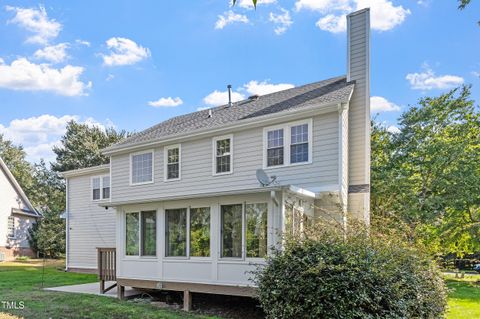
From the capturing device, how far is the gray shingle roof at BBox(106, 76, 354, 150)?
12032 millimetres

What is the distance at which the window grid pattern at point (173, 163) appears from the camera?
13914mm

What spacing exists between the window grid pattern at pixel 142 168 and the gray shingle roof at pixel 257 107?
574mm

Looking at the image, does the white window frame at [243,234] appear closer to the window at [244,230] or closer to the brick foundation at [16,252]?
the window at [244,230]

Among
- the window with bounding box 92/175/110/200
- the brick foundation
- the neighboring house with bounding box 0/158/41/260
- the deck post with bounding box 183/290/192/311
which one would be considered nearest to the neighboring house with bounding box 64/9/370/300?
the deck post with bounding box 183/290/192/311

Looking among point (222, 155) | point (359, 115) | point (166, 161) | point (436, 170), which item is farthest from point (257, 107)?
point (436, 170)

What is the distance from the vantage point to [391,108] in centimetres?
2019

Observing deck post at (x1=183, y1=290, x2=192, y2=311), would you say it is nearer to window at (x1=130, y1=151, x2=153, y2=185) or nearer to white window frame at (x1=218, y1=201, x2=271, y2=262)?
white window frame at (x1=218, y1=201, x2=271, y2=262)

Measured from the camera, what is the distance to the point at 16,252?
2580 centimetres

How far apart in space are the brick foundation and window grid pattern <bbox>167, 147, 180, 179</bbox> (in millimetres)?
16793

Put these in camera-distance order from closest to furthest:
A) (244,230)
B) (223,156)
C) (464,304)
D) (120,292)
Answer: (244,230), (464,304), (120,292), (223,156)

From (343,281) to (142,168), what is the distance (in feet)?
33.0

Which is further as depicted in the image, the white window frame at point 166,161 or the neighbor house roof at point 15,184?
the neighbor house roof at point 15,184

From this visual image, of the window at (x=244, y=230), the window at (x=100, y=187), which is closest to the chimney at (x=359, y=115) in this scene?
the window at (x=244, y=230)

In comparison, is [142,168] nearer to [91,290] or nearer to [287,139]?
[91,290]
